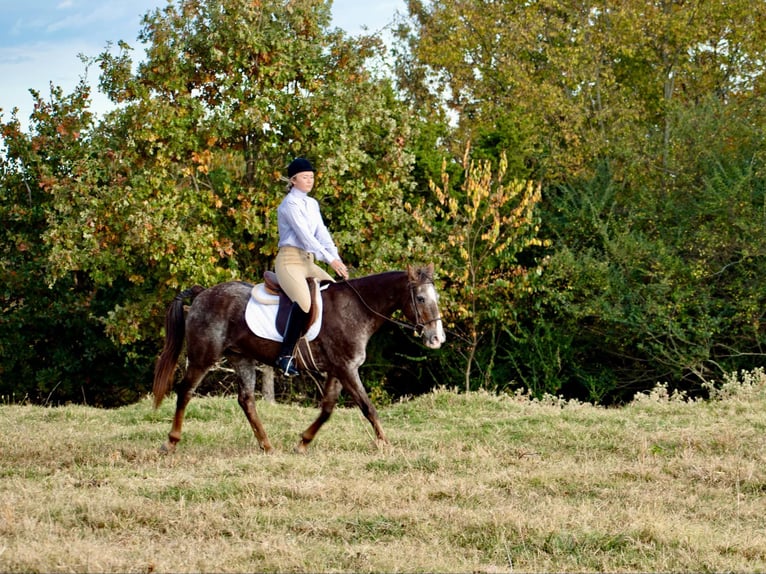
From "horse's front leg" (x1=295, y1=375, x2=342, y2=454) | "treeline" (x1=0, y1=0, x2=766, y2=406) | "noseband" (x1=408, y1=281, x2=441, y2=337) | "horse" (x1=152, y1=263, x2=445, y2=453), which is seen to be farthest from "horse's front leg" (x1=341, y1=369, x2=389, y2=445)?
"treeline" (x1=0, y1=0, x2=766, y2=406)

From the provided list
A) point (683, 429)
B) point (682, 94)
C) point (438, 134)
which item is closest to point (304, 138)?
point (438, 134)

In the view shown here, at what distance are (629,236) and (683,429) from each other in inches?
405

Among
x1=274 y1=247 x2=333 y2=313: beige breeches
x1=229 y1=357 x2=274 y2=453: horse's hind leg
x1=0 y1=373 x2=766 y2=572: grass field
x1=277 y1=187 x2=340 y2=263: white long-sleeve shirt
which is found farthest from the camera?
x1=229 y1=357 x2=274 y2=453: horse's hind leg

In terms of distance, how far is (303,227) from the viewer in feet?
30.5

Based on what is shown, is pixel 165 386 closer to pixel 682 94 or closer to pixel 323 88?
pixel 323 88

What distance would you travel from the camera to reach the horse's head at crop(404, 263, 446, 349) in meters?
9.44

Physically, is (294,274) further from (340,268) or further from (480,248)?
(480,248)

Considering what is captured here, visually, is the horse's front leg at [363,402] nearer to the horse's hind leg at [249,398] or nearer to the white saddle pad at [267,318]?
the white saddle pad at [267,318]

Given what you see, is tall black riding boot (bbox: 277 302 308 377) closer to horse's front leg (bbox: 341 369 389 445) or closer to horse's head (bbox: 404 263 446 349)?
horse's front leg (bbox: 341 369 389 445)

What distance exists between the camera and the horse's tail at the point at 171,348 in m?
10.0

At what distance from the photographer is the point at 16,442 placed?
10305 millimetres

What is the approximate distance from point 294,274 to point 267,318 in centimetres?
57

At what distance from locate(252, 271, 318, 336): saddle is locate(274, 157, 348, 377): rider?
0.06 meters

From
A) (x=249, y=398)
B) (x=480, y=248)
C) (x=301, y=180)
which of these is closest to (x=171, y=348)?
(x=249, y=398)
